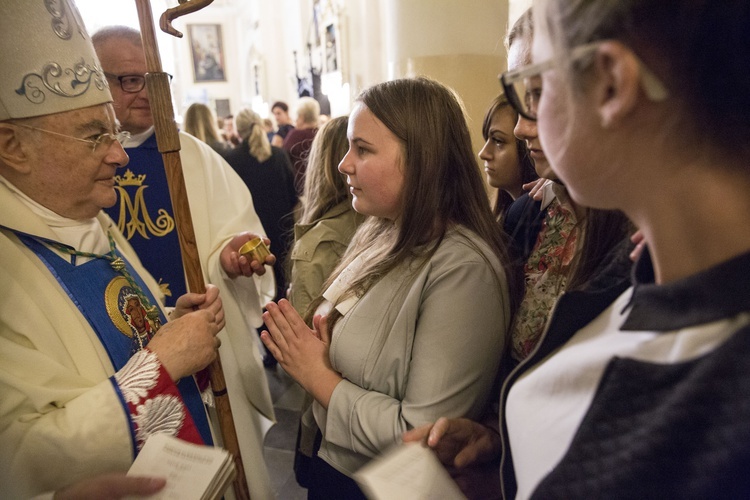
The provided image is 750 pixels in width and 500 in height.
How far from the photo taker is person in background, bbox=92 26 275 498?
6.19 ft

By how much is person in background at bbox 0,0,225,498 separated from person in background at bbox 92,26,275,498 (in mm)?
551

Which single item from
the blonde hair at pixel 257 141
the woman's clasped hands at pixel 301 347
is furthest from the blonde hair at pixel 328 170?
the blonde hair at pixel 257 141

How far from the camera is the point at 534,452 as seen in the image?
0.70 metres

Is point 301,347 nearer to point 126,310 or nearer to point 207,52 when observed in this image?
point 126,310

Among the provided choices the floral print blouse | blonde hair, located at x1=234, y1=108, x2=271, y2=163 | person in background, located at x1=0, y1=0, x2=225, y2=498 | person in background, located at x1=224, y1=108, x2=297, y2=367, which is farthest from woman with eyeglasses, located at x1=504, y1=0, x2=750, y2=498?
blonde hair, located at x1=234, y1=108, x2=271, y2=163

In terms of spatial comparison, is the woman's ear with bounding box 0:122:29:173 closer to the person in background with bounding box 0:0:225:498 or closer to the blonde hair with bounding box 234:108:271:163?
the person in background with bounding box 0:0:225:498

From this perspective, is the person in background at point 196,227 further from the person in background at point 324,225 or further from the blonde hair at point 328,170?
the blonde hair at point 328,170

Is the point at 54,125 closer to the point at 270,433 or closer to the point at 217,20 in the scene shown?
the point at 270,433

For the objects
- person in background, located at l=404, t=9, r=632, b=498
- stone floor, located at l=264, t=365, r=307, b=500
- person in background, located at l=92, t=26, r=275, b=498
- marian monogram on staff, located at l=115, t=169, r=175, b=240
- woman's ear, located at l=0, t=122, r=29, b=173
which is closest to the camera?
person in background, located at l=404, t=9, r=632, b=498

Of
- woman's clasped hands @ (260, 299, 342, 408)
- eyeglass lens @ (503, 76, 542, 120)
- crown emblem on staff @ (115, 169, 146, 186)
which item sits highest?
eyeglass lens @ (503, 76, 542, 120)

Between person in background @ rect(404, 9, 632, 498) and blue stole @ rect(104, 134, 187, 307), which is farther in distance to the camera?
blue stole @ rect(104, 134, 187, 307)

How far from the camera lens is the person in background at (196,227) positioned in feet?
6.19

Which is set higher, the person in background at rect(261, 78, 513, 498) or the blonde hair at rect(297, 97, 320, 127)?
the person in background at rect(261, 78, 513, 498)

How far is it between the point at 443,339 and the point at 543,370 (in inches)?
17.2
